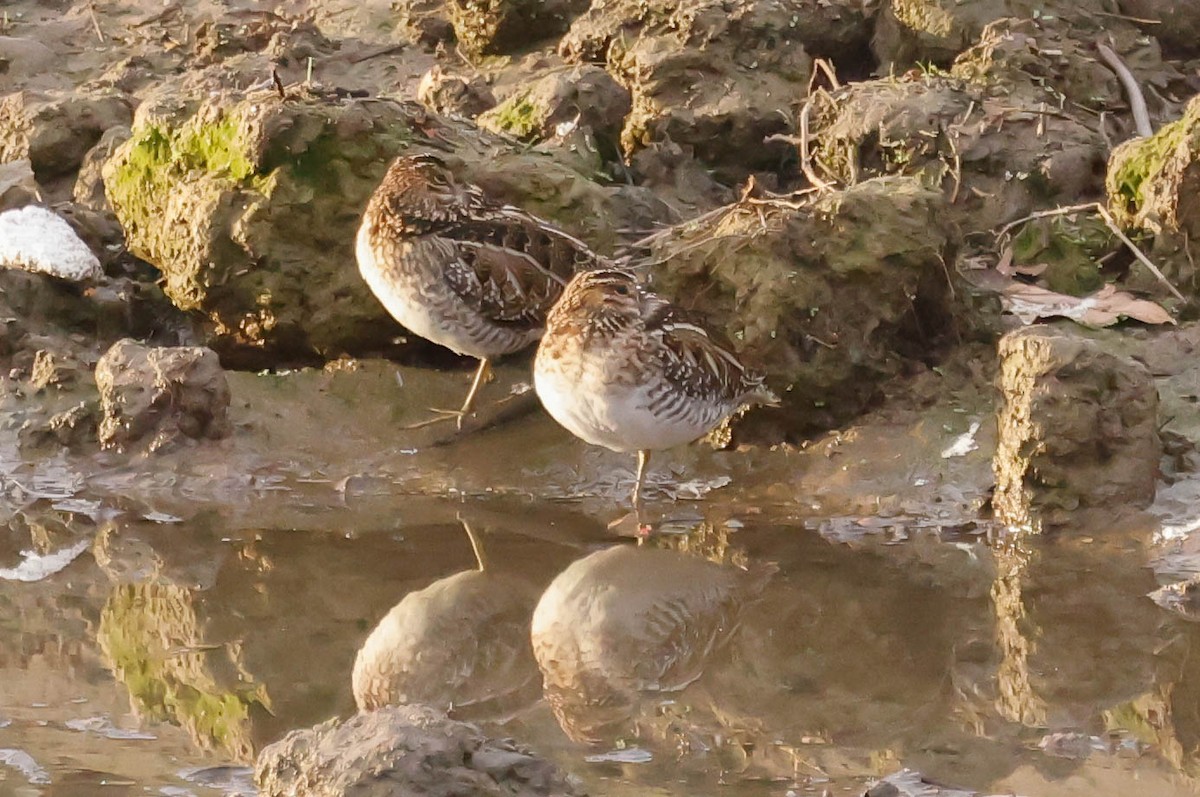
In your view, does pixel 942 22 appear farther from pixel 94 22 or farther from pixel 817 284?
pixel 94 22

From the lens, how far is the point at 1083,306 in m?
8.17

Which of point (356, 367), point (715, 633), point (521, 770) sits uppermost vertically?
point (521, 770)

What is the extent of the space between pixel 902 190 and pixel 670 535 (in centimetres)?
190

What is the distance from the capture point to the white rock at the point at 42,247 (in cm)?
859

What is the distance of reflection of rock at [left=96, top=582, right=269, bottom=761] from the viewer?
5.26 m

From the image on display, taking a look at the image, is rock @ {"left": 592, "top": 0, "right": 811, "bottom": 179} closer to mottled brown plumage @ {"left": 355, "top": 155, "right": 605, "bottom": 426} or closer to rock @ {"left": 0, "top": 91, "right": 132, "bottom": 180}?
mottled brown plumage @ {"left": 355, "top": 155, "right": 605, "bottom": 426}

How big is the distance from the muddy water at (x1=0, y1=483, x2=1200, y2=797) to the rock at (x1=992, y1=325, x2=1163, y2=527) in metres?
0.21

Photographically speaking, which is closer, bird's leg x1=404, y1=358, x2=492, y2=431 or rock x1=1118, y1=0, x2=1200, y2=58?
bird's leg x1=404, y1=358, x2=492, y2=431

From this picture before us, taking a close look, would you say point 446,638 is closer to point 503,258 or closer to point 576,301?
point 576,301

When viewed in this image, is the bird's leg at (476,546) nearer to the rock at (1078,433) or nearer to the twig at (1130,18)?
the rock at (1078,433)

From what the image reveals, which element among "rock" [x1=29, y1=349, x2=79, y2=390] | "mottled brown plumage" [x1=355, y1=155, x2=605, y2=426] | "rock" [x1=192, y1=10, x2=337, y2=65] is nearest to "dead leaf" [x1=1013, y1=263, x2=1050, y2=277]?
"mottled brown plumage" [x1=355, y1=155, x2=605, y2=426]

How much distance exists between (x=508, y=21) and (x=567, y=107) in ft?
5.30

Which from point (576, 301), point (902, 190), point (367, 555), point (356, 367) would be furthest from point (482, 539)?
point (902, 190)

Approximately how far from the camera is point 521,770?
4.22 metres
